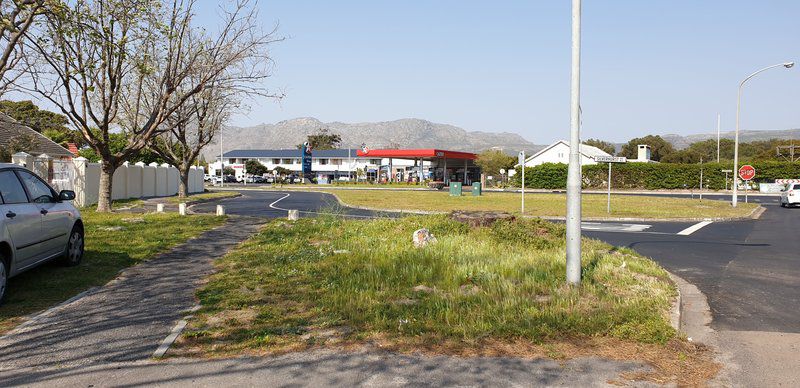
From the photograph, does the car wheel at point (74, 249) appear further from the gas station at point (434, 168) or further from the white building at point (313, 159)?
the white building at point (313, 159)

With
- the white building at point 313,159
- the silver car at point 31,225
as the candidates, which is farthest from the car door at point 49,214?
the white building at point 313,159

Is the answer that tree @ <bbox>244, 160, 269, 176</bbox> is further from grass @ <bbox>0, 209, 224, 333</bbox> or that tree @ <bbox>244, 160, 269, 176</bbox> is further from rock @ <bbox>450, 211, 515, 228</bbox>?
rock @ <bbox>450, 211, 515, 228</bbox>

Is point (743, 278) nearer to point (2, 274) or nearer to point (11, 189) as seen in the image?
point (2, 274)

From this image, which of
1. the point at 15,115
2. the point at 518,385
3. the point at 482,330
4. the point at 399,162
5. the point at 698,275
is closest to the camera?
the point at 518,385

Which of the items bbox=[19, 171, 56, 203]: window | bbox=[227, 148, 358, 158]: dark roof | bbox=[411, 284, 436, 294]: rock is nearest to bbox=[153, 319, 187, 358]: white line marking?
bbox=[411, 284, 436, 294]: rock

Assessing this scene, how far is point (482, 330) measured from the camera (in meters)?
5.85

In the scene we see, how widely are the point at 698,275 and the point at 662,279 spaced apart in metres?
1.73

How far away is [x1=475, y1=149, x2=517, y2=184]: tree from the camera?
93125 mm

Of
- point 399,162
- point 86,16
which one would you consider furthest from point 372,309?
point 399,162

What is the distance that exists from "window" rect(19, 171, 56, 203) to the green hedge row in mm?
61136

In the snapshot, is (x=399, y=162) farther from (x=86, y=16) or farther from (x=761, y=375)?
(x=761, y=375)

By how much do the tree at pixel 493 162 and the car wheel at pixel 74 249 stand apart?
85794mm

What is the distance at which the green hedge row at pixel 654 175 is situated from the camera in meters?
61.2

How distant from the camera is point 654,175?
64.2 meters
